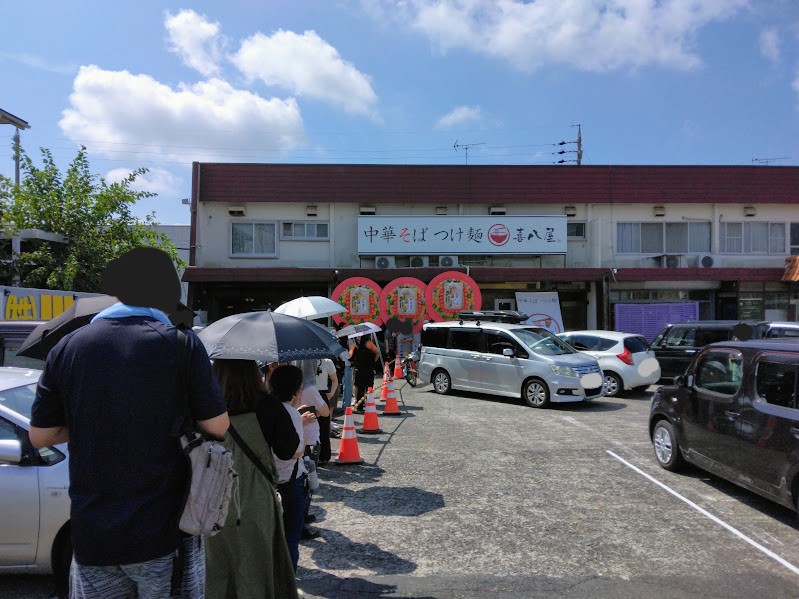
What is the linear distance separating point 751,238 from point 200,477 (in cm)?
2601

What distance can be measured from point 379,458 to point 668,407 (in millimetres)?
3847

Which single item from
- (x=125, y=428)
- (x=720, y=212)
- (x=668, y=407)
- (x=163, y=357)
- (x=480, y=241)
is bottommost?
(x=668, y=407)

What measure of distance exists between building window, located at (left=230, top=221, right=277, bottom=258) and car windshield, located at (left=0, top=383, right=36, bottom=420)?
18.3m

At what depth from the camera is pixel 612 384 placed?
14.0m

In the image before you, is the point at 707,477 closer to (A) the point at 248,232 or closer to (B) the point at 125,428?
(B) the point at 125,428

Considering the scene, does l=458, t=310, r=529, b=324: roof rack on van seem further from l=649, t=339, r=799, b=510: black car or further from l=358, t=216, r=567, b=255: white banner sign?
l=649, t=339, r=799, b=510: black car

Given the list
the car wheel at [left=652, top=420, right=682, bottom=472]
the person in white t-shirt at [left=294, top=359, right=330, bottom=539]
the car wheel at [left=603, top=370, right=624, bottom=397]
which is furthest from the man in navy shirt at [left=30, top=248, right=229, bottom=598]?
the car wheel at [left=603, top=370, right=624, bottom=397]

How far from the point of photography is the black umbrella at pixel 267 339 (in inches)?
154

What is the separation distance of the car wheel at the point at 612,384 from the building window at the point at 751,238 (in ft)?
41.0

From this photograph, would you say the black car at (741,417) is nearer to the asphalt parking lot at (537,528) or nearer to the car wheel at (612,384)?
the asphalt parking lot at (537,528)

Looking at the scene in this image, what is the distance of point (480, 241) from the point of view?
2158 centimetres

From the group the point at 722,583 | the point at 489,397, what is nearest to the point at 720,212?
the point at 489,397

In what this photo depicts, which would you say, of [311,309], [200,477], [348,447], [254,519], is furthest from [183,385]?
[311,309]

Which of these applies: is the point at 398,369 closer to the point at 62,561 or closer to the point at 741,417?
the point at 741,417
